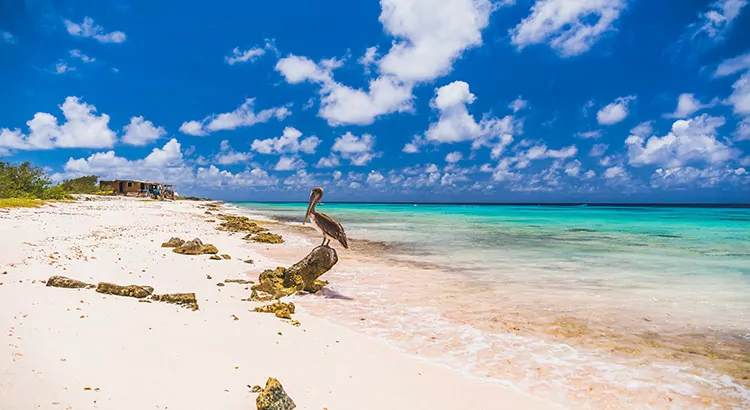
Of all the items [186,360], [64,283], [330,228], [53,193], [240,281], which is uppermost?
[53,193]

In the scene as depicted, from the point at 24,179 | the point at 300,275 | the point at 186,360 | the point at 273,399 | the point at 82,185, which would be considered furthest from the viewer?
the point at 82,185

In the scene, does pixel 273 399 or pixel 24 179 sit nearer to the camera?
pixel 273 399

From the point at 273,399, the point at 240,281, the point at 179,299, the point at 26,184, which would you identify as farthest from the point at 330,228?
the point at 26,184

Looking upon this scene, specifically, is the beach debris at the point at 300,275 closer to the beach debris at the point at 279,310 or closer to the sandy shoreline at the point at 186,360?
the sandy shoreline at the point at 186,360

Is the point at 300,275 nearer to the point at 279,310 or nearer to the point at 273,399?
the point at 279,310

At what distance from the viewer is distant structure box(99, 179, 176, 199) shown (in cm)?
7581

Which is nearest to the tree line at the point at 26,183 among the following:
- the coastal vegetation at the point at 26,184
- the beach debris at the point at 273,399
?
the coastal vegetation at the point at 26,184

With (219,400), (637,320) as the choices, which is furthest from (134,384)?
(637,320)

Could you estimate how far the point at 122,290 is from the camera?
272 inches

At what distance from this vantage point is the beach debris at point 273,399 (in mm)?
3576

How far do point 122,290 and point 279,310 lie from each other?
2710mm

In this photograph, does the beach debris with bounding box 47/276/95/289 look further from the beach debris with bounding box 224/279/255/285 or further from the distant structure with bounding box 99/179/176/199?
the distant structure with bounding box 99/179/176/199

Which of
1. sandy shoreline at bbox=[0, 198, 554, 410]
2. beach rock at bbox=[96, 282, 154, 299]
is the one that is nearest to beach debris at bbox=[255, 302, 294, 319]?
sandy shoreline at bbox=[0, 198, 554, 410]

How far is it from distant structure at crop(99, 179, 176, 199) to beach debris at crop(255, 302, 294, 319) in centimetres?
7725
